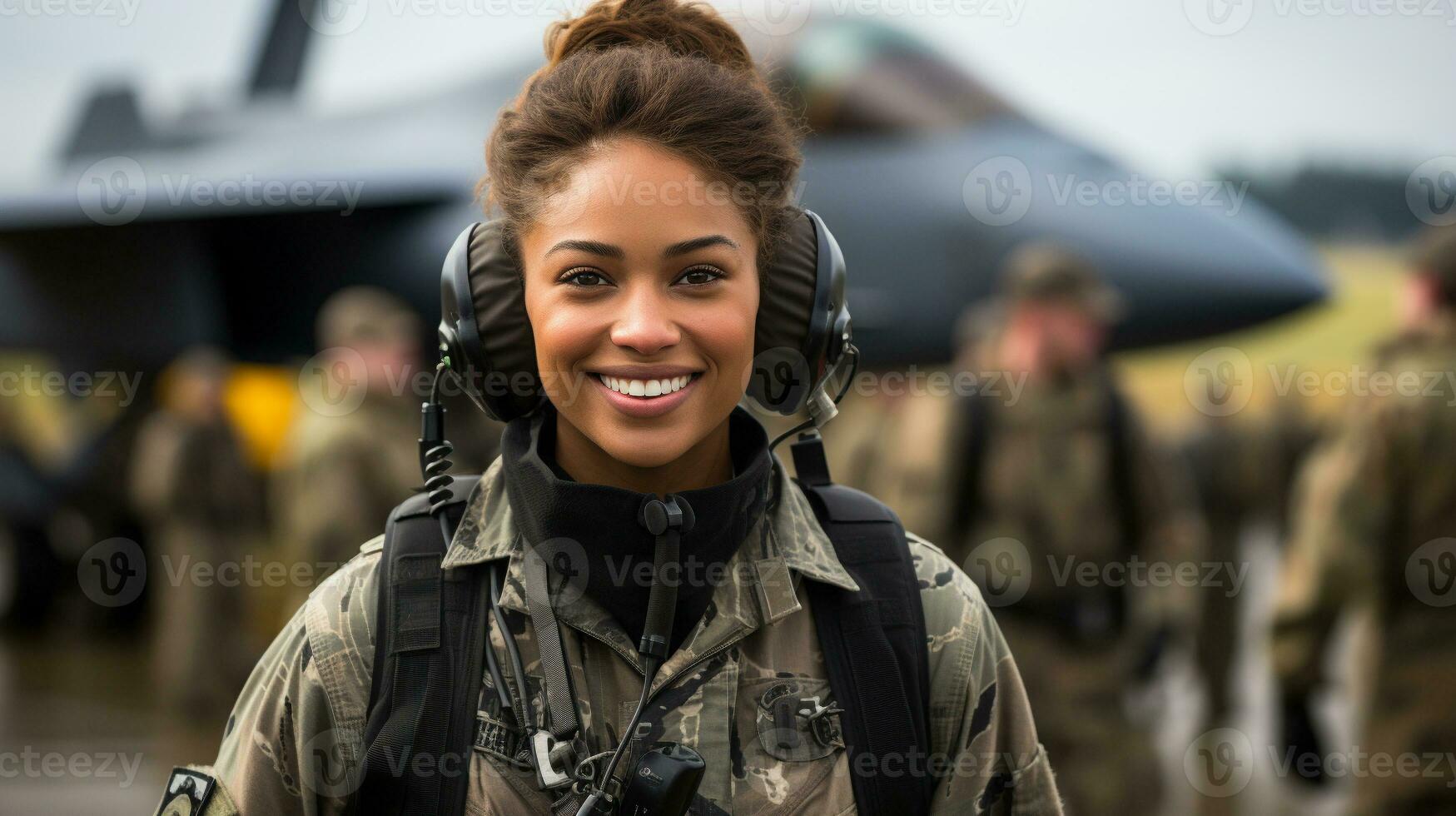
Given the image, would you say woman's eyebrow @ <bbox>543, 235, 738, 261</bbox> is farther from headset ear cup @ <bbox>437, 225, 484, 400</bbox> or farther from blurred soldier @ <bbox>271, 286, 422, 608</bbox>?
blurred soldier @ <bbox>271, 286, 422, 608</bbox>

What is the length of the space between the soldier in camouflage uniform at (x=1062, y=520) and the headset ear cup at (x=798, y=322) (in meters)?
2.77

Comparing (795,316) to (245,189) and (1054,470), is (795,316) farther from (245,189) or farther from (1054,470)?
(245,189)

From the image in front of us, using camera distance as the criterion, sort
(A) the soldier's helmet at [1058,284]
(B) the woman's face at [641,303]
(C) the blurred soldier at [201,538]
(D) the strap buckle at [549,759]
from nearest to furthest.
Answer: (D) the strap buckle at [549,759] < (B) the woman's face at [641,303] < (A) the soldier's helmet at [1058,284] < (C) the blurred soldier at [201,538]

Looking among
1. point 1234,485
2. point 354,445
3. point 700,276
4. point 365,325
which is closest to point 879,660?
point 700,276

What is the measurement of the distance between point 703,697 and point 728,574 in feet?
0.55

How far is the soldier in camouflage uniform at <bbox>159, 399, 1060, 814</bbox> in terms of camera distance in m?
1.58

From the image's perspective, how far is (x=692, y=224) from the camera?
1.63 meters

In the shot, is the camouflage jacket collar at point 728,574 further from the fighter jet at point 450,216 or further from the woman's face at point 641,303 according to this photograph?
the fighter jet at point 450,216

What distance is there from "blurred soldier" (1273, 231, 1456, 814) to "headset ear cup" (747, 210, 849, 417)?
289 cm

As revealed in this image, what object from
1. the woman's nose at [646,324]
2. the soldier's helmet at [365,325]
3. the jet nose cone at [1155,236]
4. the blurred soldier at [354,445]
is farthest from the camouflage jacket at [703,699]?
the jet nose cone at [1155,236]

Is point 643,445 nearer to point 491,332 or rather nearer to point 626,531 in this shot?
point 626,531

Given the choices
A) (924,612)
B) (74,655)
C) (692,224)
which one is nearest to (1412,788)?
(924,612)

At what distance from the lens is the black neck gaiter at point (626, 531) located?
164cm

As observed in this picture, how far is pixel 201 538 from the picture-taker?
7488mm
